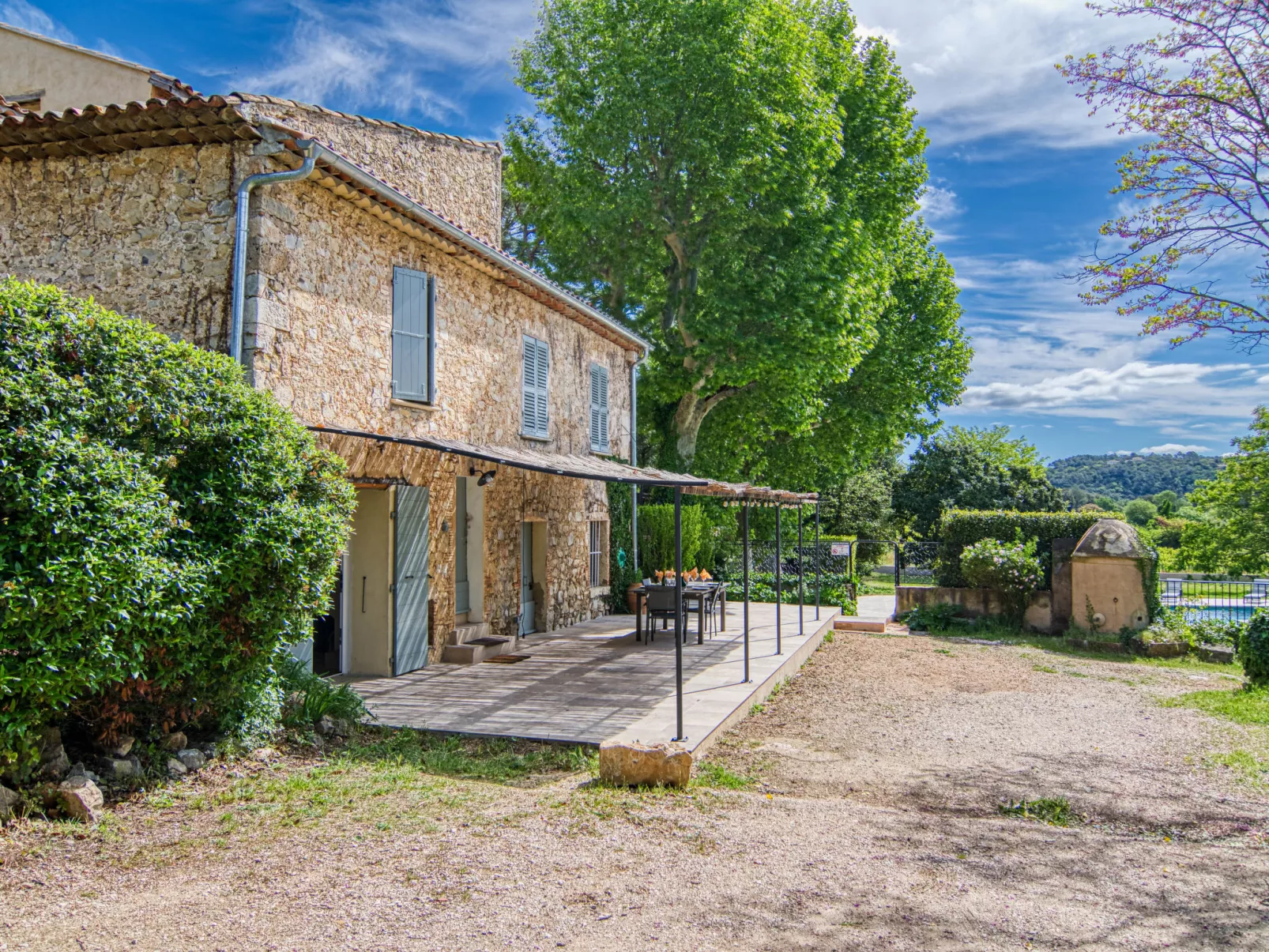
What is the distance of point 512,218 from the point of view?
969 inches

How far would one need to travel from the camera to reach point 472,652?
33.5ft

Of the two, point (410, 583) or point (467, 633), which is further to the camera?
point (467, 633)

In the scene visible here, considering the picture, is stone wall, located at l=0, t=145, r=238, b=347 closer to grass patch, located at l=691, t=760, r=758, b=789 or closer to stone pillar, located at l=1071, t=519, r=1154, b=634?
grass patch, located at l=691, t=760, r=758, b=789

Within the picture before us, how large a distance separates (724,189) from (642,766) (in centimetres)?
1326

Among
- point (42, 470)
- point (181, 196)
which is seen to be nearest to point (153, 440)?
point (42, 470)

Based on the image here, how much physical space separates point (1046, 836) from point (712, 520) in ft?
44.5

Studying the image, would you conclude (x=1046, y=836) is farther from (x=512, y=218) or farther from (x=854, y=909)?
(x=512, y=218)

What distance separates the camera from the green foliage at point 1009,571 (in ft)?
50.9

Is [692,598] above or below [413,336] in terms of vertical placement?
below

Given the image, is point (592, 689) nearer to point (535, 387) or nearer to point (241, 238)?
point (535, 387)

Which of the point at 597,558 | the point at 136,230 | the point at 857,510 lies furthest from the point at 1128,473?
the point at 136,230

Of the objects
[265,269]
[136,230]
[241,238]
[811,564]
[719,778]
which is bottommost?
[719,778]

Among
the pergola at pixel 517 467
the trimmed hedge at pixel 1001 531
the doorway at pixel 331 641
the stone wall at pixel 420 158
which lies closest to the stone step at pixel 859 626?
the trimmed hedge at pixel 1001 531

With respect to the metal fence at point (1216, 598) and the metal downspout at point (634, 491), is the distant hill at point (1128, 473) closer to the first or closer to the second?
the metal fence at point (1216, 598)
